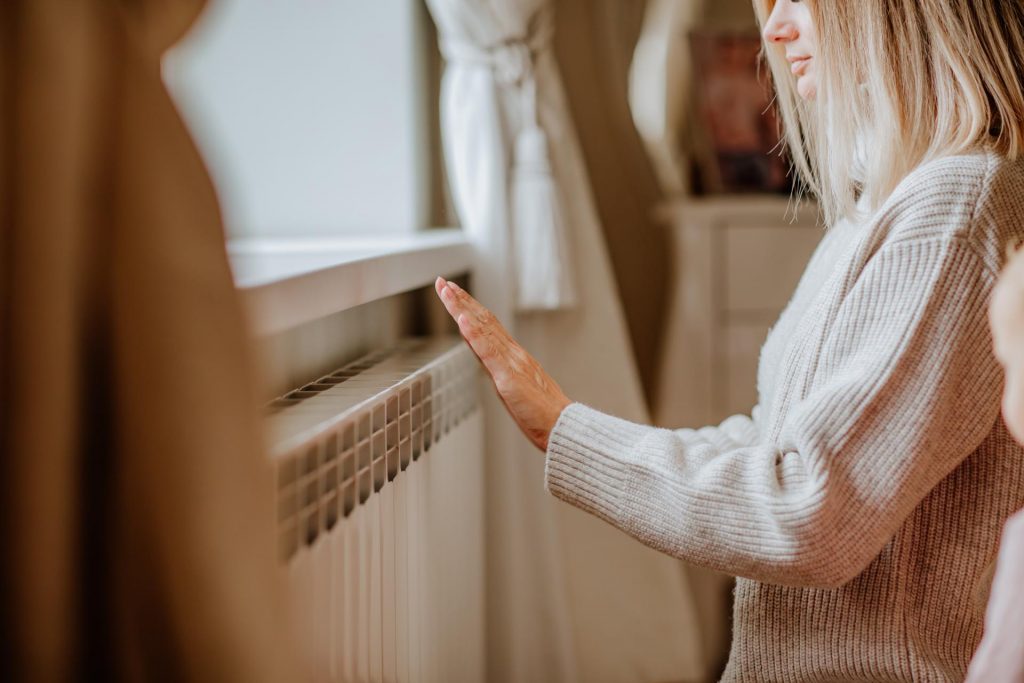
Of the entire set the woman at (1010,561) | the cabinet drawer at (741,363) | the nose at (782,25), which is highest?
the nose at (782,25)

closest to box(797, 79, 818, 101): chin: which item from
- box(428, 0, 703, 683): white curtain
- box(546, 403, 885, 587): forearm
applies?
box(546, 403, 885, 587): forearm

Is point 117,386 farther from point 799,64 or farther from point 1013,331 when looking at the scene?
point 799,64

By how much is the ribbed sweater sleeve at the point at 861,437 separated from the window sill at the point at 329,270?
383 mm

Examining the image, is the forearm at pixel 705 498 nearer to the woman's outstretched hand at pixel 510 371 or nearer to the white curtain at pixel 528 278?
the woman's outstretched hand at pixel 510 371

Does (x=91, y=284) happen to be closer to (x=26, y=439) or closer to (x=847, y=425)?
(x=26, y=439)

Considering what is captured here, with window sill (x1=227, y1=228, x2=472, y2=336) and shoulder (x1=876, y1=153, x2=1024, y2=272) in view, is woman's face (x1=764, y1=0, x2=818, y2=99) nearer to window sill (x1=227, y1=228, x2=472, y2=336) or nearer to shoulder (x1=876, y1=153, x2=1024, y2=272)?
shoulder (x1=876, y1=153, x2=1024, y2=272)

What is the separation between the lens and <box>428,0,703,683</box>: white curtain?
1.73m

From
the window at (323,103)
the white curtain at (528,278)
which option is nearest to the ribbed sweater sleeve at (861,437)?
the white curtain at (528,278)

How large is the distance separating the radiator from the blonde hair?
55 cm

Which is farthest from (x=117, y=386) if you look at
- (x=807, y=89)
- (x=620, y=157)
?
(x=620, y=157)

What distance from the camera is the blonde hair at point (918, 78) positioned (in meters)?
0.95

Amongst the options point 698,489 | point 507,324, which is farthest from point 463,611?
point 698,489

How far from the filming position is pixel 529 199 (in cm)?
177

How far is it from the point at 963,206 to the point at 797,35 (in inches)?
13.7
